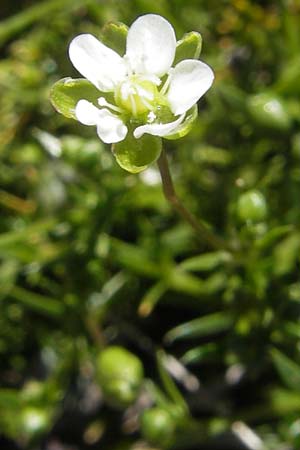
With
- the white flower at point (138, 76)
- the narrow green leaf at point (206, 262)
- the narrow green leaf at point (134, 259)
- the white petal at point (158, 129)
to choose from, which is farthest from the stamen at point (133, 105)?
the narrow green leaf at point (134, 259)

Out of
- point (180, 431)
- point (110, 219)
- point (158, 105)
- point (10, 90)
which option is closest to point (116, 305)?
point (110, 219)

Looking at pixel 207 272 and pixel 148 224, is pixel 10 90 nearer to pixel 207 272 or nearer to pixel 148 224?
pixel 148 224

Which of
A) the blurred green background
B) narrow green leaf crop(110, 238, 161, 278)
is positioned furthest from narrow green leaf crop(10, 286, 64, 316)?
narrow green leaf crop(110, 238, 161, 278)

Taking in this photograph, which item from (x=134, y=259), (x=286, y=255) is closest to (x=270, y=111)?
(x=286, y=255)

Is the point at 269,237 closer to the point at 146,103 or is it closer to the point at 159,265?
the point at 159,265

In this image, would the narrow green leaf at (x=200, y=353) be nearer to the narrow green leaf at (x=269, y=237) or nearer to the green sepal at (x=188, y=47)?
the narrow green leaf at (x=269, y=237)

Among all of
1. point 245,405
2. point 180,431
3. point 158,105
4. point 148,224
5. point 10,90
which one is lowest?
point 245,405
